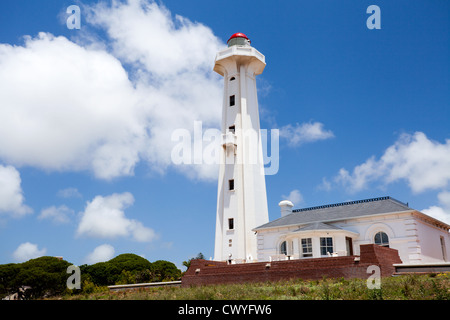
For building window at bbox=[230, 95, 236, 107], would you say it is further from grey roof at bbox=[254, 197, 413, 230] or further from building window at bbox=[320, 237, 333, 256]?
building window at bbox=[320, 237, 333, 256]

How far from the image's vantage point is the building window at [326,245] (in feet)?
96.9

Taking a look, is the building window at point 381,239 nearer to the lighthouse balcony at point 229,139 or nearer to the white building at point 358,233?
the white building at point 358,233

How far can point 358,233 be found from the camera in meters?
30.3

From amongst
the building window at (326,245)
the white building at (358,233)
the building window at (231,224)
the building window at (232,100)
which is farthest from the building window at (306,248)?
the building window at (232,100)

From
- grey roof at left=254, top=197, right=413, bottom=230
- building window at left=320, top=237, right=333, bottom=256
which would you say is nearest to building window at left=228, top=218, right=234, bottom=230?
grey roof at left=254, top=197, right=413, bottom=230

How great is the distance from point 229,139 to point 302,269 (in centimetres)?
1796

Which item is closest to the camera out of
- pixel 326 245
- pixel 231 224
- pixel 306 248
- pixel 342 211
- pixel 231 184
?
pixel 326 245

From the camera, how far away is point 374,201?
32.5m

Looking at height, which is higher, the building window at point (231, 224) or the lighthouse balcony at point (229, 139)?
the lighthouse balcony at point (229, 139)

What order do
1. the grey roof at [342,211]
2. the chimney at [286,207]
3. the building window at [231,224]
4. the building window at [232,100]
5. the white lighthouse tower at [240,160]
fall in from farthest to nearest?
the building window at [232,100] < the building window at [231,224] < the chimney at [286,207] < the white lighthouse tower at [240,160] < the grey roof at [342,211]

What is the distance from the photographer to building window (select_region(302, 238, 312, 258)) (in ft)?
98.5

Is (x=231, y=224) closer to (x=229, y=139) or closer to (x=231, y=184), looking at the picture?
(x=231, y=184)

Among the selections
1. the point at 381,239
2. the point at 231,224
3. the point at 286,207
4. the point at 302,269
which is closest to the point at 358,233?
the point at 381,239

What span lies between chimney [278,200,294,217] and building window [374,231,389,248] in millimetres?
10188
